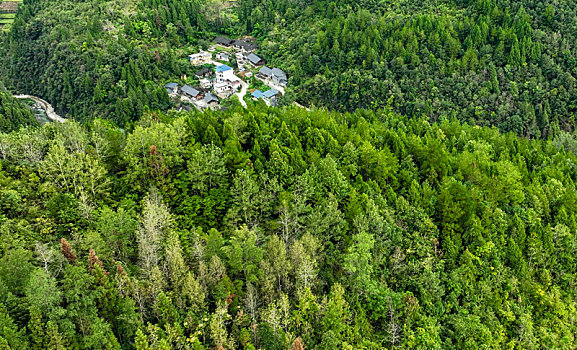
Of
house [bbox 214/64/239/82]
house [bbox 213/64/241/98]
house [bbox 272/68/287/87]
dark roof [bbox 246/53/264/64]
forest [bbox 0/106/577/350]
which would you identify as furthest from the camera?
dark roof [bbox 246/53/264/64]

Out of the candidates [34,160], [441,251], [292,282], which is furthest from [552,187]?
[34,160]

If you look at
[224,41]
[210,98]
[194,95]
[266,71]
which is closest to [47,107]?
[194,95]

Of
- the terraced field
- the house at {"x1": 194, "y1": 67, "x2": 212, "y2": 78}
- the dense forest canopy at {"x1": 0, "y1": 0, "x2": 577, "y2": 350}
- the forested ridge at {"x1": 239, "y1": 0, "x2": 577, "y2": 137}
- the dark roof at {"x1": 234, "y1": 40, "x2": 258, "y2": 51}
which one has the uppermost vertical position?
the dense forest canopy at {"x1": 0, "y1": 0, "x2": 577, "y2": 350}

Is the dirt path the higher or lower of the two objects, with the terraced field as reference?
lower

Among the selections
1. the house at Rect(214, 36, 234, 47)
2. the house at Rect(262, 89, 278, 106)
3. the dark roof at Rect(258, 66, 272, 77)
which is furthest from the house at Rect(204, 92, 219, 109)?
the house at Rect(214, 36, 234, 47)

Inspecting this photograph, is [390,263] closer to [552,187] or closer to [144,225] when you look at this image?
[144,225]

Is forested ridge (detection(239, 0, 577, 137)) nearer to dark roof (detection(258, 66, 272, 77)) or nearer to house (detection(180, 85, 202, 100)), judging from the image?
dark roof (detection(258, 66, 272, 77))
